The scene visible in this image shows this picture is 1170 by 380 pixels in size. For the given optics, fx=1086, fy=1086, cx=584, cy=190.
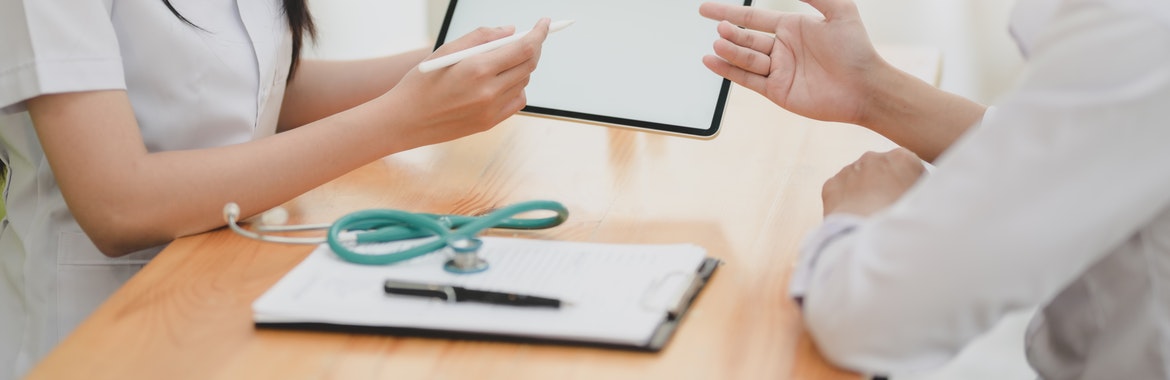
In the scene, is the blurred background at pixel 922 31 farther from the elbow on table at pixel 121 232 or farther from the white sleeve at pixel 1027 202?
the white sleeve at pixel 1027 202

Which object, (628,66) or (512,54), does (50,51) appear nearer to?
(512,54)

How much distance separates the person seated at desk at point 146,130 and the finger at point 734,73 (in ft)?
0.63

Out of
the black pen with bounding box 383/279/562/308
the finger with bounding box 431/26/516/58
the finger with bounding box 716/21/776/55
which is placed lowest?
the black pen with bounding box 383/279/562/308

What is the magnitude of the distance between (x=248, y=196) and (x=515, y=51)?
0.28 meters

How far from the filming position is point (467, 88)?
1.03m

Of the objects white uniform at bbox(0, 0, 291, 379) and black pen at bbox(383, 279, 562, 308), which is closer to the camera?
black pen at bbox(383, 279, 562, 308)

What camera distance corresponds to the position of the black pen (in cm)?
79

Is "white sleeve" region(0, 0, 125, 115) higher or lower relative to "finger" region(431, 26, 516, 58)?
higher

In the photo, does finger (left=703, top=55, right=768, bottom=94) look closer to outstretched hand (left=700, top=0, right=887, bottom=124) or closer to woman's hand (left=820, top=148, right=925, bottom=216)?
outstretched hand (left=700, top=0, right=887, bottom=124)

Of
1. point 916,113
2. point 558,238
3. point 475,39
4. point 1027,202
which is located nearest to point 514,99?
point 475,39

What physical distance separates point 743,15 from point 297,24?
19.7 inches

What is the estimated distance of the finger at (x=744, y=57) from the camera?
1124 millimetres

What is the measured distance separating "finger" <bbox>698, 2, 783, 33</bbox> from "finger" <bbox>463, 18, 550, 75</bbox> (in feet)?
0.67

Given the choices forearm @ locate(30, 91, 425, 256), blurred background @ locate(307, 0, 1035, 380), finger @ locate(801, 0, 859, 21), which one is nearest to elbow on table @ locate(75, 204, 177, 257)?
forearm @ locate(30, 91, 425, 256)
